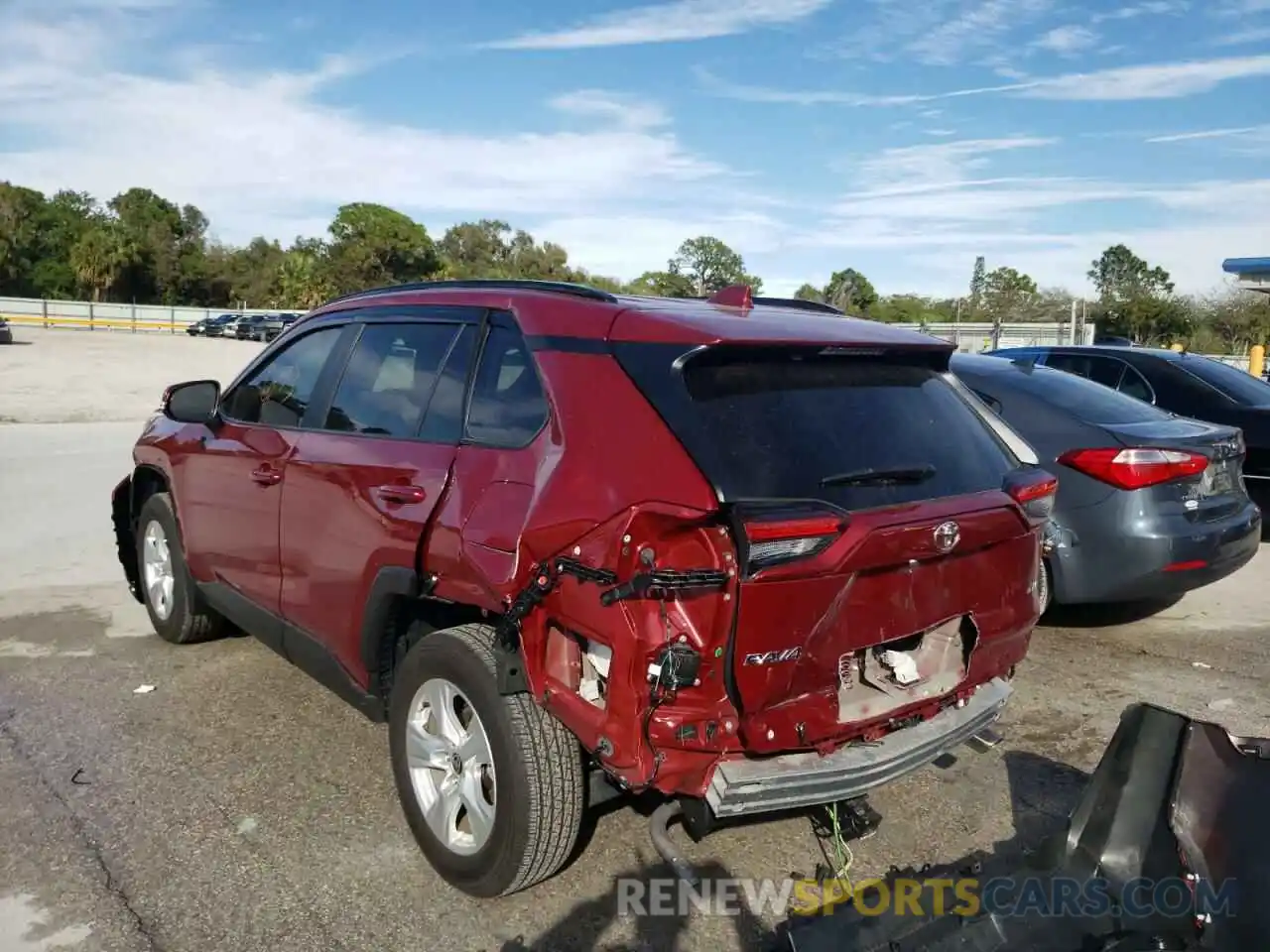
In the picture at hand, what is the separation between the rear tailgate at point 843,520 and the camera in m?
2.67

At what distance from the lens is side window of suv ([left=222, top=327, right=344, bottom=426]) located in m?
4.34

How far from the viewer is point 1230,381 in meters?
8.59

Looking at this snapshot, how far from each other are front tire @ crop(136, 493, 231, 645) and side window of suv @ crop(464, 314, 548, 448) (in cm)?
258

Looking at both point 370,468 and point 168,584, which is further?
point 168,584

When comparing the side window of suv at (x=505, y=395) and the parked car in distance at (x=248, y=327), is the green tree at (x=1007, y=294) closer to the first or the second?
the parked car in distance at (x=248, y=327)

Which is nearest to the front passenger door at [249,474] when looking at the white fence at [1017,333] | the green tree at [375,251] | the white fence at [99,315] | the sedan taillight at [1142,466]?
the sedan taillight at [1142,466]

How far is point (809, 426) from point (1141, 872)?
1469mm

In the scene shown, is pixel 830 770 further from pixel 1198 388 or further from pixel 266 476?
pixel 1198 388

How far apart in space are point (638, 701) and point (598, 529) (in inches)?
17.6

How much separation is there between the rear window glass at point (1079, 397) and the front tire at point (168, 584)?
470cm

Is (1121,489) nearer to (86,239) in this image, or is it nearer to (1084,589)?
(1084,589)

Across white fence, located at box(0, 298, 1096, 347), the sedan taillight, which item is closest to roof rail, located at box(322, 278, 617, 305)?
the sedan taillight

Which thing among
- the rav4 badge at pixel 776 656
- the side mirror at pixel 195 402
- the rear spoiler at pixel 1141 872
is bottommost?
the rear spoiler at pixel 1141 872

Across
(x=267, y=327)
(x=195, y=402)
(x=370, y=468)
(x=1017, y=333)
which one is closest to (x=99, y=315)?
(x=267, y=327)
